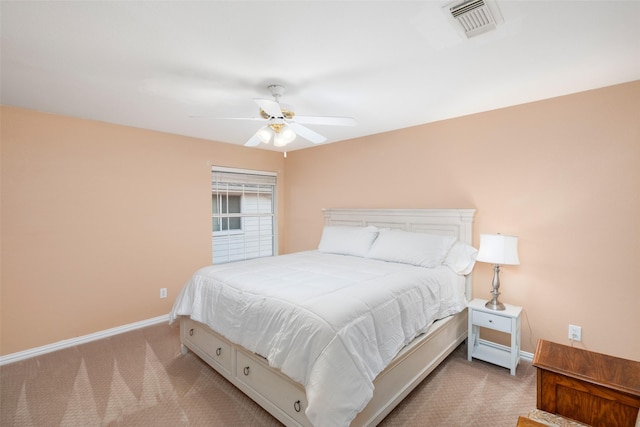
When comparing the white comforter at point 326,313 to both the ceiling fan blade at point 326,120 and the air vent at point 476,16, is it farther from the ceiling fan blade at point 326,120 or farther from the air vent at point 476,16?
the air vent at point 476,16

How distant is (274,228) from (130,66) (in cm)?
329

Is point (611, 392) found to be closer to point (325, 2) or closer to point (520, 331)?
point (520, 331)

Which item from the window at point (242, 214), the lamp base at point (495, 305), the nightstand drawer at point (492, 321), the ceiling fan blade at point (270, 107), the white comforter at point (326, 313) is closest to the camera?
the white comforter at point (326, 313)

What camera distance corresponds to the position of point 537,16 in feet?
4.71

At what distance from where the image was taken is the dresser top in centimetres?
123

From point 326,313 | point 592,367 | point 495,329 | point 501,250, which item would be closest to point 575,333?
point 495,329

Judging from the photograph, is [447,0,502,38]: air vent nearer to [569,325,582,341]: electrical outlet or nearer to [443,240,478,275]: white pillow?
[443,240,478,275]: white pillow

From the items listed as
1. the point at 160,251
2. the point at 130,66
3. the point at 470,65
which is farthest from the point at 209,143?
the point at 470,65

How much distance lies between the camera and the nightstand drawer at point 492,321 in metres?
2.44

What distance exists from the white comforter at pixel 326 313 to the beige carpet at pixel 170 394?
47 centimetres

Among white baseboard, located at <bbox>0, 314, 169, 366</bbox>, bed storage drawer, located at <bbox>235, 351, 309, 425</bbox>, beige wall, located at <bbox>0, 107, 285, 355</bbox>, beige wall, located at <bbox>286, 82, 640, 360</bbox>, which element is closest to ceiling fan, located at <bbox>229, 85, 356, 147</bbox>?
beige wall, located at <bbox>286, 82, 640, 360</bbox>

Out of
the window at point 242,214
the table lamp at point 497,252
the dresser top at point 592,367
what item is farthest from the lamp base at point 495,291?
the window at point 242,214

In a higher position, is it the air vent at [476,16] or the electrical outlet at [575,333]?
the air vent at [476,16]

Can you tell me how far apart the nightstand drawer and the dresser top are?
976mm
